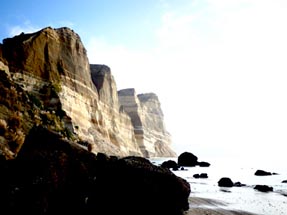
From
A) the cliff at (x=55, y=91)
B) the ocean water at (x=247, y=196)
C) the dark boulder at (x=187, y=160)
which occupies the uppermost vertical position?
the cliff at (x=55, y=91)

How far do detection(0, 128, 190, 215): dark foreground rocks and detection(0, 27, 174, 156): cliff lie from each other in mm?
10267

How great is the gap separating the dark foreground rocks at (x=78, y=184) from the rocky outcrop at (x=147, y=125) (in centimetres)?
11575

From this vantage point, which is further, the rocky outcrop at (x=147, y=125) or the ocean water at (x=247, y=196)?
the rocky outcrop at (x=147, y=125)

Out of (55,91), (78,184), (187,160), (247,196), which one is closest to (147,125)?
(187,160)

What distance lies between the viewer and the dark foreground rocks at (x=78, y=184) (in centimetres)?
947

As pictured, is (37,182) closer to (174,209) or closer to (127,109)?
(174,209)

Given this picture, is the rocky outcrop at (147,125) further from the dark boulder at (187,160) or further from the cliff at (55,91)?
the dark boulder at (187,160)

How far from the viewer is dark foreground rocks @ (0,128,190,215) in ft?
31.1

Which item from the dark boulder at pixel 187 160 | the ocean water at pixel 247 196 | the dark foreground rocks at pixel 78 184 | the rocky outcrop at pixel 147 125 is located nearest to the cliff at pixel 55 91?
the dark foreground rocks at pixel 78 184

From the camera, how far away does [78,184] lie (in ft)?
36.1

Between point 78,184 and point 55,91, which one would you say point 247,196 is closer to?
point 78,184

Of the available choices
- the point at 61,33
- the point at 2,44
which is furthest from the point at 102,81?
the point at 2,44

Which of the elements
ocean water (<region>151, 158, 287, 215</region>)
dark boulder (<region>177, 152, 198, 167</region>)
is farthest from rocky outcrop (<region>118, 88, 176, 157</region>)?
ocean water (<region>151, 158, 287, 215</region>)

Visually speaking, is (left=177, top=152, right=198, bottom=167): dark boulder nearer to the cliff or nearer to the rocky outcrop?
the cliff
